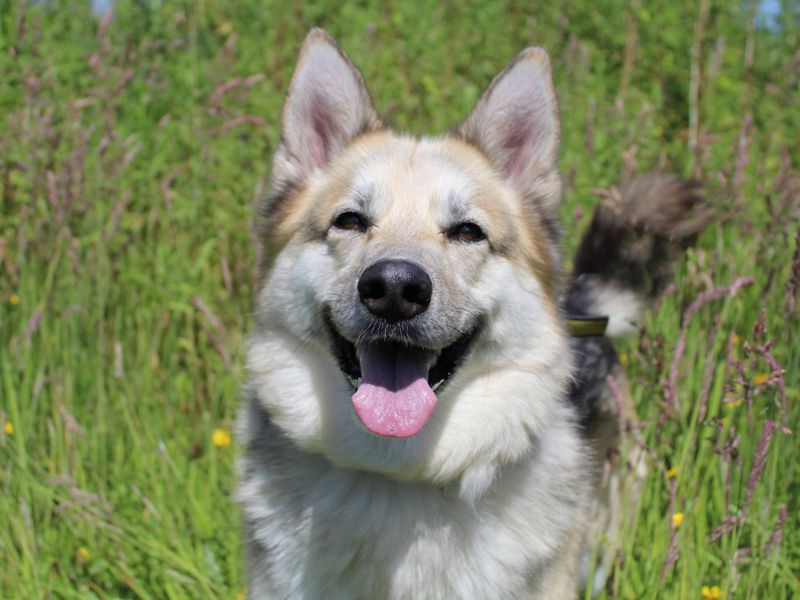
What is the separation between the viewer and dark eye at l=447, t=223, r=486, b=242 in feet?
8.53

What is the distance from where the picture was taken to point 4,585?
9.39 feet

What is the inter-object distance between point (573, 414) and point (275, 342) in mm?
994

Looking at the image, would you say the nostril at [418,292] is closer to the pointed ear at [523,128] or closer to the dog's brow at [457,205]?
the dog's brow at [457,205]

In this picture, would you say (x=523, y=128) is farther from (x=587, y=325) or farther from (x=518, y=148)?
(x=587, y=325)

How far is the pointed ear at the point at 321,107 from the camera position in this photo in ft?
8.86

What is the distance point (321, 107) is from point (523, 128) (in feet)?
2.22

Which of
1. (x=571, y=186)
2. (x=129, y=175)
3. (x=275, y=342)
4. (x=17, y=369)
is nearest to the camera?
(x=275, y=342)

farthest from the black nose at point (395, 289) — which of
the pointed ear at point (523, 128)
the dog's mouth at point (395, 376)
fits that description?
the pointed ear at point (523, 128)

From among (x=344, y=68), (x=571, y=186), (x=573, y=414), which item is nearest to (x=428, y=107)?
(x=571, y=186)

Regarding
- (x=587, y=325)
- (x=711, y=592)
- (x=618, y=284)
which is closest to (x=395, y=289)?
(x=587, y=325)

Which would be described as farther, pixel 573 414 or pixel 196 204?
pixel 196 204

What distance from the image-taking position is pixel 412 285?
2.23m

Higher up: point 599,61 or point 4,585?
point 599,61

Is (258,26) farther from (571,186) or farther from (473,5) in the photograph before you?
(571,186)
